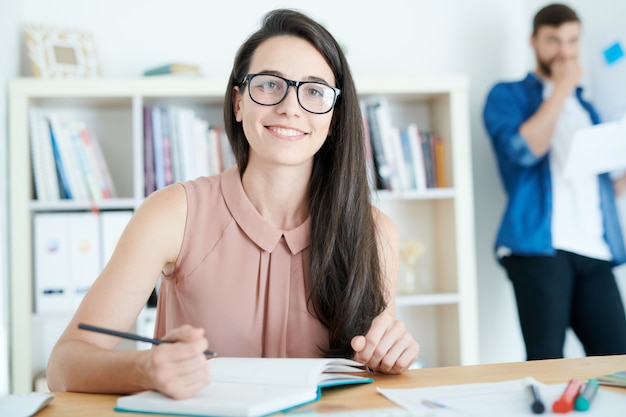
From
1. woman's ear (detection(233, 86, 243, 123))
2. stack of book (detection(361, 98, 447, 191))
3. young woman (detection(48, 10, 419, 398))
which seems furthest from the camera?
stack of book (detection(361, 98, 447, 191))

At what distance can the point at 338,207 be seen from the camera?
1502 mm

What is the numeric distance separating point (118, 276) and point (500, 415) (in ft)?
2.33

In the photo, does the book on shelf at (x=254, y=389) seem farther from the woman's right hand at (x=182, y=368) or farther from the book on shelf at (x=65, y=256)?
the book on shelf at (x=65, y=256)

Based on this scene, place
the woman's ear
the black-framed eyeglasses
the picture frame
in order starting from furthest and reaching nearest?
the picture frame
the woman's ear
the black-framed eyeglasses

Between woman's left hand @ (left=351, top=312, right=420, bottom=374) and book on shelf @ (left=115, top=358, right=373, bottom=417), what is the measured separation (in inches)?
2.2

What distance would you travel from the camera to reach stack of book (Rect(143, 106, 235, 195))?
272 cm

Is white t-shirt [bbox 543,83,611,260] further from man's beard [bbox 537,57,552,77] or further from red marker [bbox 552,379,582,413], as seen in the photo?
red marker [bbox 552,379,582,413]

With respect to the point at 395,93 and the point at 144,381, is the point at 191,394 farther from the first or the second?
the point at 395,93

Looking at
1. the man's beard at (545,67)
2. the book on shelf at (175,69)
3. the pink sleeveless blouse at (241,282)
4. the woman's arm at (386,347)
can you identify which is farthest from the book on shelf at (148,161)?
the woman's arm at (386,347)

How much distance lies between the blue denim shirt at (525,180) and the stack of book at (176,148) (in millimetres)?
1038

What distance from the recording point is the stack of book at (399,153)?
2832 mm

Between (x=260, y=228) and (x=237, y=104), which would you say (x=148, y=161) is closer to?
(x=237, y=104)

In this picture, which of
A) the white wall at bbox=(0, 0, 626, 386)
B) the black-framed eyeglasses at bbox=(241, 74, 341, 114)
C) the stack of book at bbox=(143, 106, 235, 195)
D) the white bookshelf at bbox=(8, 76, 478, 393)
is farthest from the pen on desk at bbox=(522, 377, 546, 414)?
the white wall at bbox=(0, 0, 626, 386)

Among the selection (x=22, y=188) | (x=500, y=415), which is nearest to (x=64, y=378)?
(x=500, y=415)
